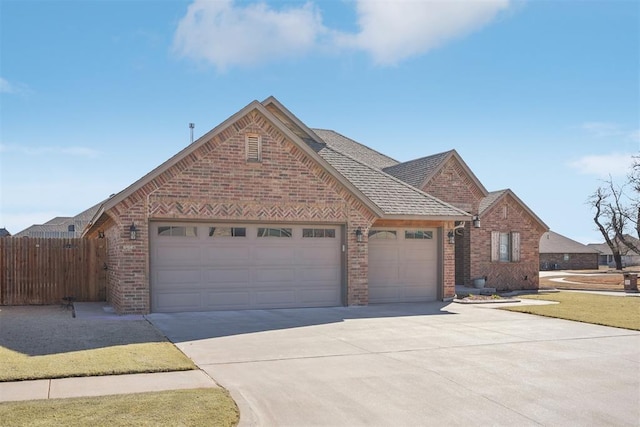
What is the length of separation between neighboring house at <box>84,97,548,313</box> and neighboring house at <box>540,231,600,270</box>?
48160 millimetres

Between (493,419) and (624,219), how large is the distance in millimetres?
58646

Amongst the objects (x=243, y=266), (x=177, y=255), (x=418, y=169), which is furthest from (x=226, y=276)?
(x=418, y=169)

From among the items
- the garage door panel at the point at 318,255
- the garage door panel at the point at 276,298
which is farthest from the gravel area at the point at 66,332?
the garage door panel at the point at 318,255

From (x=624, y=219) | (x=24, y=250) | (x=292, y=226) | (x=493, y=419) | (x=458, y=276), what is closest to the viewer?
(x=493, y=419)

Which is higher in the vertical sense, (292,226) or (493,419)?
(292,226)

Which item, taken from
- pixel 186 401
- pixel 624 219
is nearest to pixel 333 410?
pixel 186 401

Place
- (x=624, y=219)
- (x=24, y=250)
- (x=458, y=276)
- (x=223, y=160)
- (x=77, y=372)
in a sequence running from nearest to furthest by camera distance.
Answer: (x=77, y=372) < (x=223, y=160) < (x=24, y=250) < (x=458, y=276) < (x=624, y=219)

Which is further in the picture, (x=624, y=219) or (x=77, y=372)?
(x=624, y=219)

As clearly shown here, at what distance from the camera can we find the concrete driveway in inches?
275

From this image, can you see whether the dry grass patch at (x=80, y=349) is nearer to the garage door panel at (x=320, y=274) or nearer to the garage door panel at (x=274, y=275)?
the garage door panel at (x=274, y=275)

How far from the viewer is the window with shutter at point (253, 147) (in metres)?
16.5

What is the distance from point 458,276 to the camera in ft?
92.5

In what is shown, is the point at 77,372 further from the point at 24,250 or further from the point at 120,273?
the point at 24,250

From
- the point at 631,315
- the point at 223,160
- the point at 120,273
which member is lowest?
the point at 631,315
